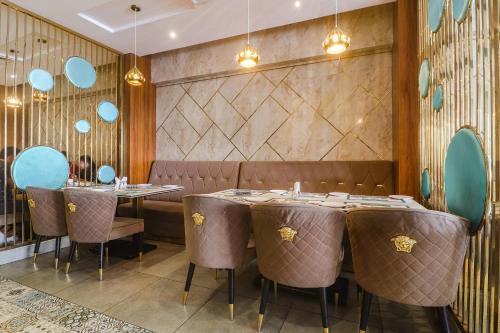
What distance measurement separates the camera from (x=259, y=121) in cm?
388

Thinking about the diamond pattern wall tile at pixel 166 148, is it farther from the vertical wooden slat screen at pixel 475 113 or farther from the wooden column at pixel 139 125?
the vertical wooden slat screen at pixel 475 113

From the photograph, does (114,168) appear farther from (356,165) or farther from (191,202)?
(356,165)

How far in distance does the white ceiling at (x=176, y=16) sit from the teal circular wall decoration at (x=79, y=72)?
49cm

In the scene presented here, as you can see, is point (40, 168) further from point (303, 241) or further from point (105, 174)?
point (303, 241)

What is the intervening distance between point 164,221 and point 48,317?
5.77ft

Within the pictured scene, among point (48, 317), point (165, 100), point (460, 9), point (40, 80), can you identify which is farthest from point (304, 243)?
point (165, 100)

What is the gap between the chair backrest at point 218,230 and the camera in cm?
171

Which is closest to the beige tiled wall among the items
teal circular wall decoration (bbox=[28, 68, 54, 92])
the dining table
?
the dining table

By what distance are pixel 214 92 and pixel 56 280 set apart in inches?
126

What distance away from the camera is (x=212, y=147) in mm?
4223

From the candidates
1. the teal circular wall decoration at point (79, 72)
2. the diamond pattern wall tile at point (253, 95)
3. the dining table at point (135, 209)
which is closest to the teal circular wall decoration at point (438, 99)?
the diamond pattern wall tile at point (253, 95)

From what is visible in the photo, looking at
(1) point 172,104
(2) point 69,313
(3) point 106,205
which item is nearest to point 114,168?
(1) point 172,104

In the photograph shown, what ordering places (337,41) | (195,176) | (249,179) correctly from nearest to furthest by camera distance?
1. (337,41)
2. (249,179)
3. (195,176)

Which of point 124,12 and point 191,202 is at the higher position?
point 124,12
